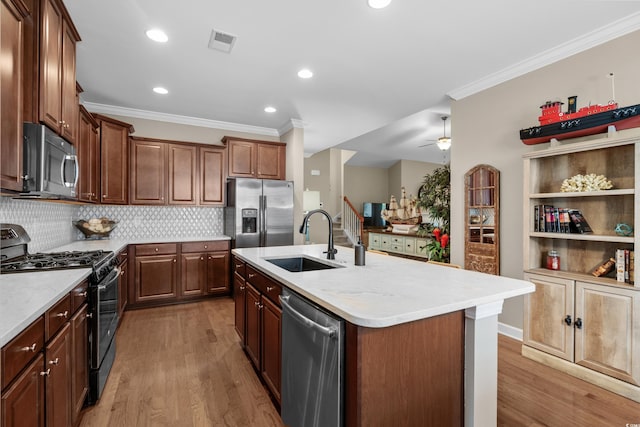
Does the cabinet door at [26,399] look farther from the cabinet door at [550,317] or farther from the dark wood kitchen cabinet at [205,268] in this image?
the cabinet door at [550,317]

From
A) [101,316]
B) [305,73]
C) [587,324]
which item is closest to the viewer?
[101,316]

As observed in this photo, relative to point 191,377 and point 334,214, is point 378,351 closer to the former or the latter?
point 191,377

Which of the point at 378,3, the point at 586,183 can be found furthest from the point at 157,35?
the point at 586,183

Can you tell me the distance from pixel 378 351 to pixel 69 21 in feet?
9.74

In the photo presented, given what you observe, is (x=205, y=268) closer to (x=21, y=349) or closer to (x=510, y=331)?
(x=21, y=349)

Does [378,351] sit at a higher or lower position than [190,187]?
lower

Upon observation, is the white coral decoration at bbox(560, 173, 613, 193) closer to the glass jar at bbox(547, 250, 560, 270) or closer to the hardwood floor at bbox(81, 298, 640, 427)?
the glass jar at bbox(547, 250, 560, 270)

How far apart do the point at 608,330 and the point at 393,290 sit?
1989mm

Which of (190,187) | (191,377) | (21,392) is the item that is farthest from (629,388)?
(190,187)

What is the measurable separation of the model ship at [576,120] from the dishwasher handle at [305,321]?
2594 mm

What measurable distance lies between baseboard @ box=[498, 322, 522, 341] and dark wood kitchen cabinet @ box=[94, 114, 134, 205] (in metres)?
4.77

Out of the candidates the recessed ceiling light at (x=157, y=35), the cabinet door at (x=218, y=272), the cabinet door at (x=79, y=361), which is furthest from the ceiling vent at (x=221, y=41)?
the cabinet door at (x=218, y=272)

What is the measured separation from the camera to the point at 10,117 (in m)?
1.59

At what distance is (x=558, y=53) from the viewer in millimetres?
2771
